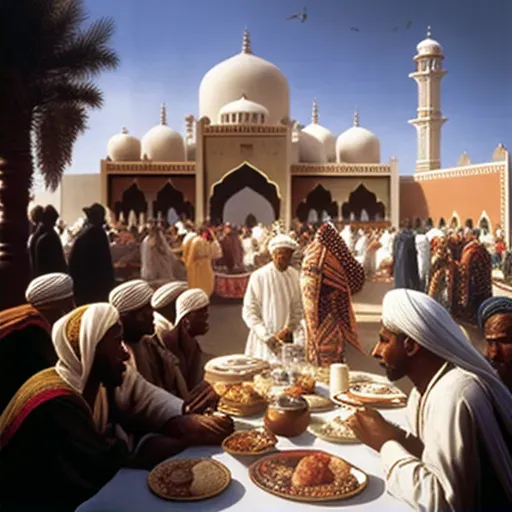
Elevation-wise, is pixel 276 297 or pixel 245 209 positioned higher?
pixel 245 209

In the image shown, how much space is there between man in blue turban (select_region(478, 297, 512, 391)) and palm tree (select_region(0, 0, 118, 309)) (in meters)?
2.58

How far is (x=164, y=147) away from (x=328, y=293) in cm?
1489

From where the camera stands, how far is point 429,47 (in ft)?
10.9

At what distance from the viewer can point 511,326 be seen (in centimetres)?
178

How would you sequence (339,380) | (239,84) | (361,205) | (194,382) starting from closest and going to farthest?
(339,380), (194,382), (239,84), (361,205)

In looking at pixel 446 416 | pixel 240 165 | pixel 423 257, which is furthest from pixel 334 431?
pixel 240 165

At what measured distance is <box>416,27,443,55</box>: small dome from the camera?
9.86 ft

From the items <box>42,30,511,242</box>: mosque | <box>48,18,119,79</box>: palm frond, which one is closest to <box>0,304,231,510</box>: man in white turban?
<box>48,18,119,79</box>: palm frond

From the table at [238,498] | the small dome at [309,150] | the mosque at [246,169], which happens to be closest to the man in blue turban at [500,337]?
the table at [238,498]

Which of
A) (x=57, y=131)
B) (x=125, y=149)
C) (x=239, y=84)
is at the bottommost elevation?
(x=57, y=131)

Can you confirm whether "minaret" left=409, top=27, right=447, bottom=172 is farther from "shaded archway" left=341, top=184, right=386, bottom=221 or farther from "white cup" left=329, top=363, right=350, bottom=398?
"shaded archway" left=341, top=184, right=386, bottom=221

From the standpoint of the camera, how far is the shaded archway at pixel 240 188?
16219mm

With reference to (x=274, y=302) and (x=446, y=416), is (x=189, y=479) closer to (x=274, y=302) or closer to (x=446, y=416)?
(x=446, y=416)

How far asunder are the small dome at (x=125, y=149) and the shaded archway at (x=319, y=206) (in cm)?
601
